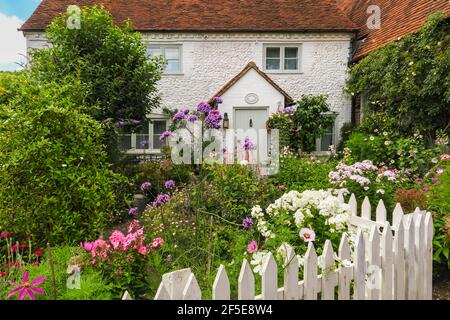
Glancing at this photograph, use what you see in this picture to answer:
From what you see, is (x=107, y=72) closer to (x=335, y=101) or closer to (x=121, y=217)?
(x=121, y=217)

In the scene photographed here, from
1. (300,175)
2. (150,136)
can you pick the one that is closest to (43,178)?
(300,175)

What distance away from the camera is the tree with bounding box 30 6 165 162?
28.5ft

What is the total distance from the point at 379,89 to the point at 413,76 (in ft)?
5.26

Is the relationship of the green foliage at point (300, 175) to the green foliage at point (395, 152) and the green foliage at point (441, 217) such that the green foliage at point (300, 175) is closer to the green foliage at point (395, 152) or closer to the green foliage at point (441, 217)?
the green foliage at point (395, 152)

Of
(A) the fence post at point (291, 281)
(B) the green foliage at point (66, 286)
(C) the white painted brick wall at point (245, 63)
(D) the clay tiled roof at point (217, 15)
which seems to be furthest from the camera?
(C) the white painted brick wall at point (245, 63)

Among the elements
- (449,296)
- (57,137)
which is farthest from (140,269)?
(449,296)

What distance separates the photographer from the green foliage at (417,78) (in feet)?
28.6

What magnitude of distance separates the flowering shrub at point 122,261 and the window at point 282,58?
1173cm

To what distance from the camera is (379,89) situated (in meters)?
10.9

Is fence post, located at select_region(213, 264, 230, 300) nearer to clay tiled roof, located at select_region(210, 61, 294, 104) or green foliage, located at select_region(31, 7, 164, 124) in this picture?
green foliage, located at select_region(31, 7, 164, 124)

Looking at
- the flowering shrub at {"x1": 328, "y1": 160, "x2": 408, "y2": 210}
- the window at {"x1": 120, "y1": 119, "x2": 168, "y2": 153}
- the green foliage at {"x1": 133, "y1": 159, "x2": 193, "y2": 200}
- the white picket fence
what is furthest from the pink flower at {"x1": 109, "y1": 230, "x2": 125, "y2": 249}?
the window at {"x1": 120, "y1": 119, "x2": 168, "y2": 153}

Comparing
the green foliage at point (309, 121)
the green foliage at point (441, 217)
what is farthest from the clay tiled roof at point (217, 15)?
the green foliage at point (441, 217)

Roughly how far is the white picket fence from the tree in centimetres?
656

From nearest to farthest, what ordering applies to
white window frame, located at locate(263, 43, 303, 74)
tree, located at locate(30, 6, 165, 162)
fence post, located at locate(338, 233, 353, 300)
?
fence post, located at locate(338, 233, 353, 300)
tree, located at locate(30, 6, 165, 162)
white window frame, located at locate(263, 43, 303, 74)
